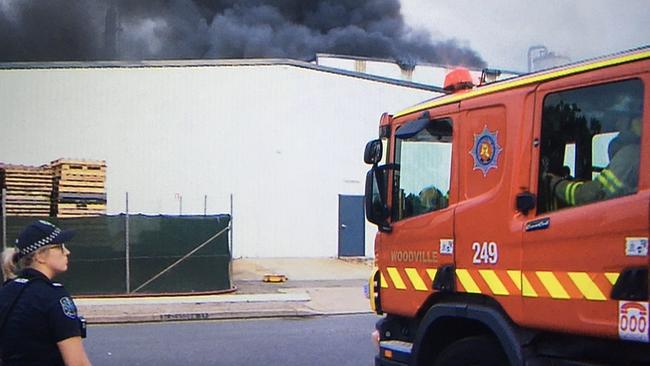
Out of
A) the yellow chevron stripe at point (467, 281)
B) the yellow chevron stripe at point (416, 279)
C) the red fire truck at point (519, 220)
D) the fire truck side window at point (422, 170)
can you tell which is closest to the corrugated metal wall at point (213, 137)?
the red fire truck at point (519, 220)

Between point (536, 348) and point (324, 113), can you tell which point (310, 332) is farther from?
point (324, 113)

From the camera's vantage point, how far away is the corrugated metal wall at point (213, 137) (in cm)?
2277

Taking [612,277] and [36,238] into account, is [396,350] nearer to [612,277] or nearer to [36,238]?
[612,277]

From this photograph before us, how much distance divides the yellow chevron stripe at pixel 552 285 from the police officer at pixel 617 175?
1.39 ft

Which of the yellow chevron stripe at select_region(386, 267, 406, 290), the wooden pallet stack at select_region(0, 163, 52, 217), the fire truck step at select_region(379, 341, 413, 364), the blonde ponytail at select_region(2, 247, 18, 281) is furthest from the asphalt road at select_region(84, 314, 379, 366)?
the wooden pallet stack at select_region(0, 163, 52, 217)

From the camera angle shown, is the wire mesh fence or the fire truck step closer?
the fire truck step

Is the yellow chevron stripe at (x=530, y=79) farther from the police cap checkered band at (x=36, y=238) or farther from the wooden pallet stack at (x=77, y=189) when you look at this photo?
the wooden pallet stack at (x=77, y=189)

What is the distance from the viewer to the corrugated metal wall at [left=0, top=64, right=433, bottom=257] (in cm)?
2277

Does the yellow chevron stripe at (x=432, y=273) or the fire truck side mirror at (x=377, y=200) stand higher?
the fire truck side mirror at (x=377, y=200)

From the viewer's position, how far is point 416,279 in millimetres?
5340

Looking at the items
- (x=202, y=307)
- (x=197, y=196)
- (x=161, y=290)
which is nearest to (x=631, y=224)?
(x=202, y=307)

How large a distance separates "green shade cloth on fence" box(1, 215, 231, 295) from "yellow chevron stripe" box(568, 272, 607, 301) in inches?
494

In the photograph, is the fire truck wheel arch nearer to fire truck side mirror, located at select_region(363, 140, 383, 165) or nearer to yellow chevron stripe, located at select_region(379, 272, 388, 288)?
yellow chevron stripe, located at select_region(379, 272, 388, 288)

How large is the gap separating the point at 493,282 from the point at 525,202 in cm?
54
